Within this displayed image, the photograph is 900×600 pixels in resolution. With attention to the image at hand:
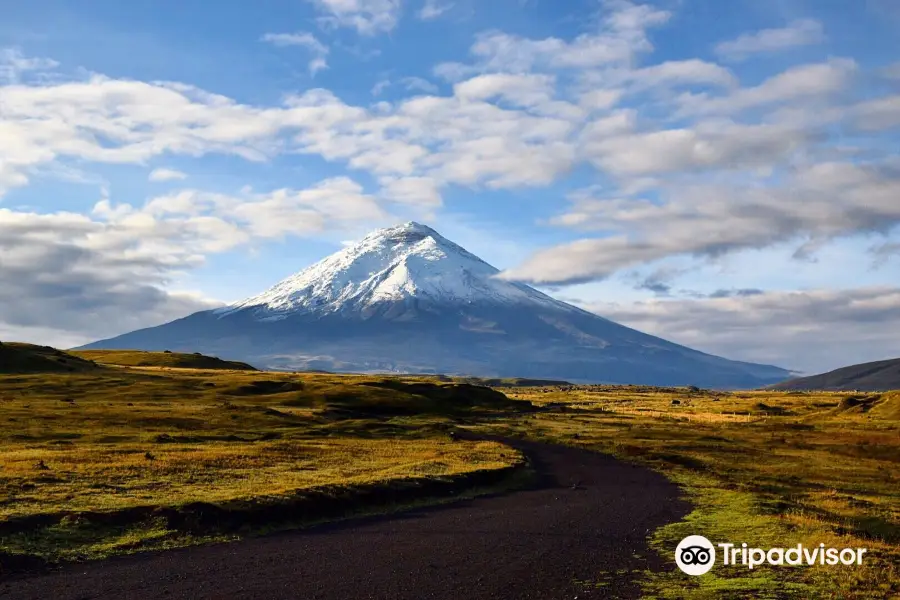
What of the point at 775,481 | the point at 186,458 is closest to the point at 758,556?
the point at 775,481

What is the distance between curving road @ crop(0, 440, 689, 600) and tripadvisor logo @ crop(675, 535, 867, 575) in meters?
1.41

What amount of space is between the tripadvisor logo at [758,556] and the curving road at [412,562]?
1.41 metres

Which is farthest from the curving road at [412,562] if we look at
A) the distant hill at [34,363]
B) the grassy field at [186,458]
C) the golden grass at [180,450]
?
the distant hill at [34,363]

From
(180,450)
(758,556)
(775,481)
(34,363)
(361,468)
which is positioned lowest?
(775,481)

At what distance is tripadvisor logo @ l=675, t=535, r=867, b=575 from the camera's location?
996 inches

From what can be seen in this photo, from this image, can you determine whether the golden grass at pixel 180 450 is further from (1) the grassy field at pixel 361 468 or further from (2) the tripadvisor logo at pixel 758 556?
(2) the tripadvisor logo at pixel 758 556

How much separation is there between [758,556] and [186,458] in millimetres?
35838

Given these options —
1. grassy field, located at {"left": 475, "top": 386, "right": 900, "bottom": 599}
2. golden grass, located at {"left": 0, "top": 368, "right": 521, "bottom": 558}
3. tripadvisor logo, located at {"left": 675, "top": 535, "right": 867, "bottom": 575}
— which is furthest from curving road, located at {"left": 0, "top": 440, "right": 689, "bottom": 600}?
golden grass, located at {"left": 0, "top": 368, "right": 521, "bottom": 558}

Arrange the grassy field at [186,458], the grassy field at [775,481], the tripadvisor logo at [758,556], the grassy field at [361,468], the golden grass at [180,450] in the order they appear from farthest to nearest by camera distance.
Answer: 1. the golden grass at [180,450]
2. the grassy field at [186,458]
3. the grassy field at [361,468]
4. the tripadvisor logo at [758,556]
5. the grassy field at [775,481]

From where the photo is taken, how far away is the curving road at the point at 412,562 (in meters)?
21.8

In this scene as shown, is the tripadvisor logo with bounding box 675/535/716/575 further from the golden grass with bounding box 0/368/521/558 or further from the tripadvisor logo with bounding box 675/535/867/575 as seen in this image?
the golden grass with bounding box 0/368/521/558

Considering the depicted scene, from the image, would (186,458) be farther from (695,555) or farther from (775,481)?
(775,481)

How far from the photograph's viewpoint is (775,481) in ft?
165

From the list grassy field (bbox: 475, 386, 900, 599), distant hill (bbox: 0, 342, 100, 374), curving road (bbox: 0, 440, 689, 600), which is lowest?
curving road (bbox: 0, 440, 689, 600)
